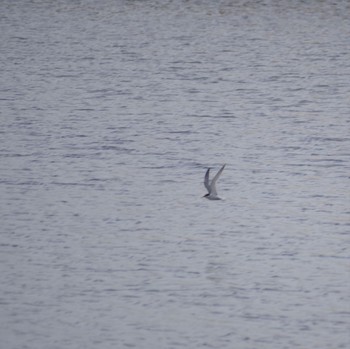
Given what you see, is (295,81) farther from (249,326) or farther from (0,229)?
(249,326)

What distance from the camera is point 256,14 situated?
2319 inches

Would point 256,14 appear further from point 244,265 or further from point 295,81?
point 244,265

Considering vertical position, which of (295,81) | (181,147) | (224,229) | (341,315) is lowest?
(295,81)

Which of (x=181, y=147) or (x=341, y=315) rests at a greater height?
(x=341, y=315)

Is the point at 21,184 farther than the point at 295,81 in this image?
No

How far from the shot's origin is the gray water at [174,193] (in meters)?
19.2

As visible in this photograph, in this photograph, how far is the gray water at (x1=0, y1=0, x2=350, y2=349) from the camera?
1922 cm

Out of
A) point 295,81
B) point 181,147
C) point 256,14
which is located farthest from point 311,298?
point 256,14

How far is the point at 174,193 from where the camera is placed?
26.8m

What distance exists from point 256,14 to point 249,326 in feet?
137

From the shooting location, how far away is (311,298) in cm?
2025

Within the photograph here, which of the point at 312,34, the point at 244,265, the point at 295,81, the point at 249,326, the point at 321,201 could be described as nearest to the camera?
the point at 249,326

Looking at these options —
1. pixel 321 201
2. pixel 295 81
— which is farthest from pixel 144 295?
pixel 295 81

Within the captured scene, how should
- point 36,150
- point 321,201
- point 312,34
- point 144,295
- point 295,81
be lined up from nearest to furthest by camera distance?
point 144,295
point 321,201
point 36,150
point 295,81
point 312,34
